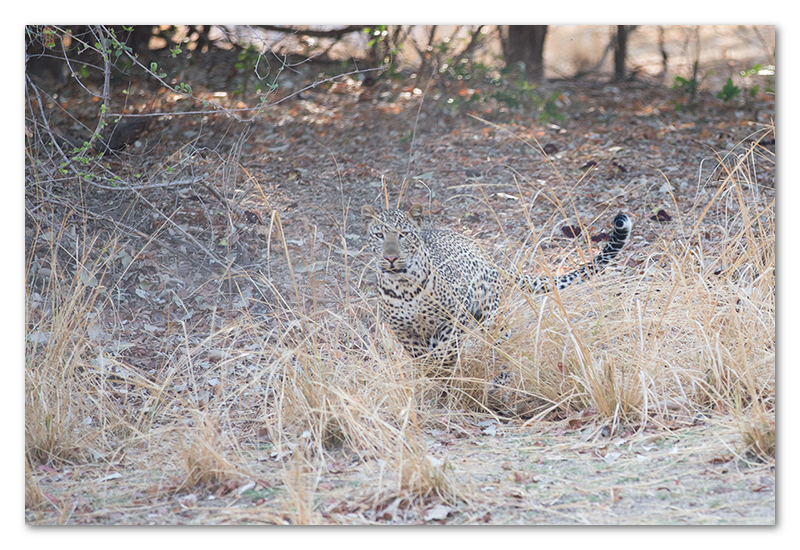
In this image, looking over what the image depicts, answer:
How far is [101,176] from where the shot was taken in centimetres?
423

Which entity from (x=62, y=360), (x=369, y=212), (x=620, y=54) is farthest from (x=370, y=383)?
(x=620, y=54)

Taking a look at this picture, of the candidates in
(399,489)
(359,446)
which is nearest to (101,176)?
(359,446)

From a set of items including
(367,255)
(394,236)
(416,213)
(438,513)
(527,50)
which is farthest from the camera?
(527,50)

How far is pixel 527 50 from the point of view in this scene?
18.5 feet

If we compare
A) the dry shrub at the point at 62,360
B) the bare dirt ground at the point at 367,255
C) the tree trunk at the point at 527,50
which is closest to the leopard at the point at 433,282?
the bare dirt ground at the point at 367,255

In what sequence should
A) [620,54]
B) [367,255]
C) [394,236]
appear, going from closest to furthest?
[394,236] < [367,255] < [620,54]

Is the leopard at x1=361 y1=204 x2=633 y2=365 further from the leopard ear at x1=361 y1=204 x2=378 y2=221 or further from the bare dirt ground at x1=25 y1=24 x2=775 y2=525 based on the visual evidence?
the bare dirt ground at x1=25 y1=24 x2=775 y2=525

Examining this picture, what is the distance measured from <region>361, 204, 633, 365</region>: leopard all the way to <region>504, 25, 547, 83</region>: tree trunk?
2196 millimetres

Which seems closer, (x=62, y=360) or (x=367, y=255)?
(x=62, y=360)

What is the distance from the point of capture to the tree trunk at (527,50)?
5.45 meters

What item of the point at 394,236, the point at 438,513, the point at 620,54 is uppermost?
the point at 620,54

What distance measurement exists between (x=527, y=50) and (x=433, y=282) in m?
2.77

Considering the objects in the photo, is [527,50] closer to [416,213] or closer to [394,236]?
[416,213]

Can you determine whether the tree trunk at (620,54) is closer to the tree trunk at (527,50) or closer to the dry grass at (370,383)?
the tree trunk at (527,50)
